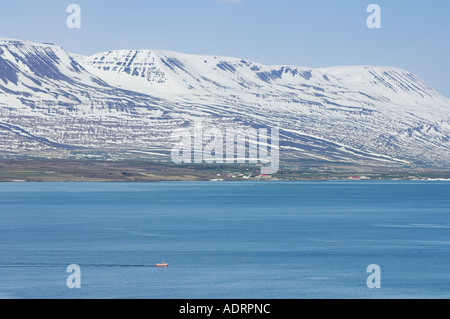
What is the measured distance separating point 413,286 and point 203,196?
10689 centimetres

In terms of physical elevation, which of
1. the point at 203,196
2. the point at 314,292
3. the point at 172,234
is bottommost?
the point at 314,292

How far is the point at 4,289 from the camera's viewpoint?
182 ft

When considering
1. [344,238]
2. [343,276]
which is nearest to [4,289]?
[343,276]

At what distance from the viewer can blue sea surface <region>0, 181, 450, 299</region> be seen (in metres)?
56.9

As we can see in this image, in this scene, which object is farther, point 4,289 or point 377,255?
point 377,255

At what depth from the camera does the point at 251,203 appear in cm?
14162

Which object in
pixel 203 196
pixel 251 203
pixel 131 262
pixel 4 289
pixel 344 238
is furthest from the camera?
pixel 203 196

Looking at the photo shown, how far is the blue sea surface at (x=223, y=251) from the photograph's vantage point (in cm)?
5694

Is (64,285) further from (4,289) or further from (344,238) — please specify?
(344,238)

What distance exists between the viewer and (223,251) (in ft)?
244

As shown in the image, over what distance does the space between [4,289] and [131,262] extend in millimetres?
13595

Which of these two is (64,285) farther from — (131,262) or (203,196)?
(203,196)

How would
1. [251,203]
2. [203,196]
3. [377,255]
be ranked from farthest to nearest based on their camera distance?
1. [203,196]
2. [251,203]
3. [377,255]

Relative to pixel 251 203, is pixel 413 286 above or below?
below
